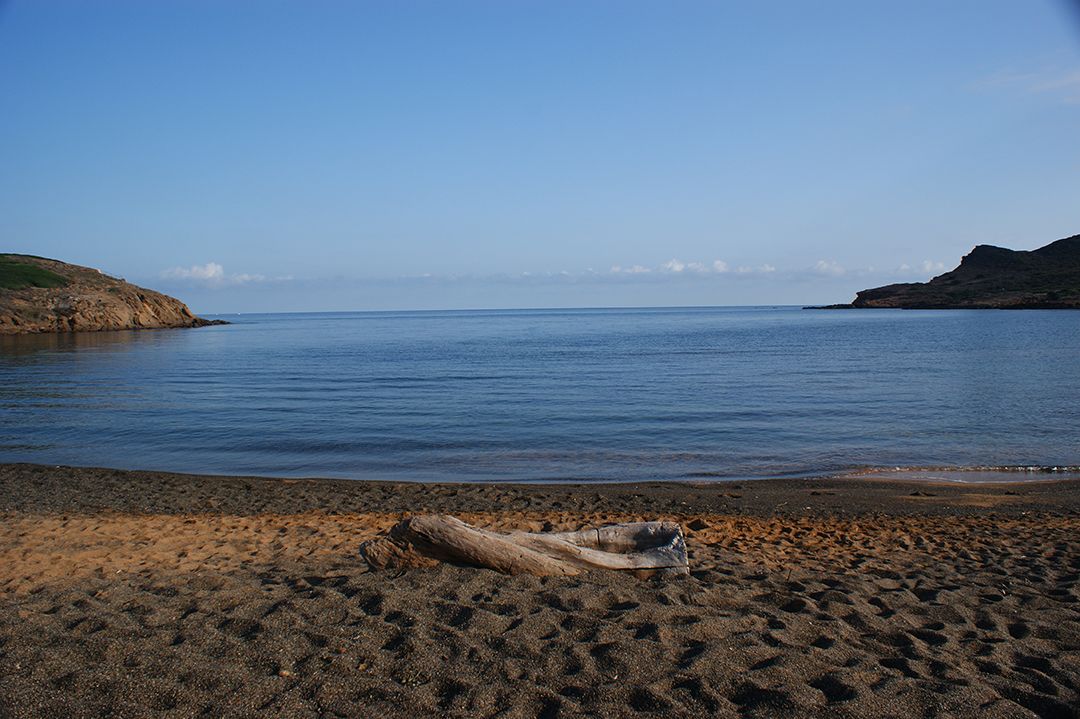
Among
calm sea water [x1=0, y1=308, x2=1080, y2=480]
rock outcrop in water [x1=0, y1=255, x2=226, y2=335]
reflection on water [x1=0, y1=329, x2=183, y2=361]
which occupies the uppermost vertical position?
rock outcrop in water [x1=0, y1=255, x2=226, y2=335]

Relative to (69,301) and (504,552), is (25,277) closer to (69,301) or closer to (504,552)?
(69,301)

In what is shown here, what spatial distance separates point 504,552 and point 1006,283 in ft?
523

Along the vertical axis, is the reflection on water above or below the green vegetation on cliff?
below

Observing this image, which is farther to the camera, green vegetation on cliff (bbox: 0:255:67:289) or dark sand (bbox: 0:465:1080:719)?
green vegetation on cliff (bbox: 0:255:67:289)

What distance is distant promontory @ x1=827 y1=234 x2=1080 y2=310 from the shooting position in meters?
122

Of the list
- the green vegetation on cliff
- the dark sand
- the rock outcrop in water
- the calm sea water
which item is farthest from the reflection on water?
the dark sand

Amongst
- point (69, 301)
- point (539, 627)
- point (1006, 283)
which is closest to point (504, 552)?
point (539, 627)

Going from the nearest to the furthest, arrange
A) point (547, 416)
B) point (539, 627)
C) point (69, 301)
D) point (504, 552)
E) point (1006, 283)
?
point (539, 627) → point (504, 552) → point (547, 416) → point (69, 301) → point (1006, 283)

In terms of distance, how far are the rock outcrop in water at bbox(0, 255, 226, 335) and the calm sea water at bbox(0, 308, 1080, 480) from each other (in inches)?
1439

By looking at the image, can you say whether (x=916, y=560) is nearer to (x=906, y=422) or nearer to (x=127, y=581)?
(x=127, y=581)

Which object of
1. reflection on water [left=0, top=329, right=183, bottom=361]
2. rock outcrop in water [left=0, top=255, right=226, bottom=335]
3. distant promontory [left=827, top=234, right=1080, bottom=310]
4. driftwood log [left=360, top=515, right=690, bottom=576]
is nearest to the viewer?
driftwood log [left=360, top=515, right=690, bottom=576]

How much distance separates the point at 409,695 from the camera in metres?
4.54

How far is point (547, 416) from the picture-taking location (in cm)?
2283

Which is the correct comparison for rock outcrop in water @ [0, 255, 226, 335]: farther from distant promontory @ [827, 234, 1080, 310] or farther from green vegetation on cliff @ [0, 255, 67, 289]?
distant promontory @ [827, 234, 1080, 310]
